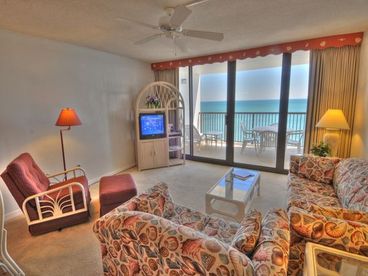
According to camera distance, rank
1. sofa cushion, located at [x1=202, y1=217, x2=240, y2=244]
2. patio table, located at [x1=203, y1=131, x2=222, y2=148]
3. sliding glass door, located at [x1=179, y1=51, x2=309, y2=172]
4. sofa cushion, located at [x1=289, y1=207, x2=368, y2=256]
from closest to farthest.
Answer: sofa cushion, located at [x1=289, y1=207, x2=368, y2=256] → sofa cushion, located at [x1=202, y1=217, x2=240, y2=244] → sliding glass door, located at [x1=179, y1=51, x2=309, y2=172] → patio table, located at [x1=203, y1=131, x2=222, y2=148]

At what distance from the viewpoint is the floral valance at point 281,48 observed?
10.0 feet

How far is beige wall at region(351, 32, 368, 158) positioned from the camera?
9.11ft

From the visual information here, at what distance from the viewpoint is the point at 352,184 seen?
2014mm

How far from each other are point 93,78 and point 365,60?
4.27 metres

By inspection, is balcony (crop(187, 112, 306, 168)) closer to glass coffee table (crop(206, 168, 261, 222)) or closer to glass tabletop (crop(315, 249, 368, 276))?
glass coffee table (crop(206, 168, 261, 222))

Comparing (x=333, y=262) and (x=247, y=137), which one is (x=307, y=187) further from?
(x=247, y=137)

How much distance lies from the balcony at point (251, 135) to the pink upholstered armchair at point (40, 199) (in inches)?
127

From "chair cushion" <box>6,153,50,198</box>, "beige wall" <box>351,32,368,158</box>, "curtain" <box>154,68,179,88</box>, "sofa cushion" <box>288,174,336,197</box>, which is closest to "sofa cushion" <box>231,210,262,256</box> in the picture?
"sofa cushion" <box>288,174,336,197</box>

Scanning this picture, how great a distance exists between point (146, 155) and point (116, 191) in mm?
2064

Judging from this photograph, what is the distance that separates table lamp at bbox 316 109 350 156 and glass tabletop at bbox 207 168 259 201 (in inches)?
50.0

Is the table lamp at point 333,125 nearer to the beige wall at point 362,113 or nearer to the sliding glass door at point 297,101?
the beige wall at point 362,113

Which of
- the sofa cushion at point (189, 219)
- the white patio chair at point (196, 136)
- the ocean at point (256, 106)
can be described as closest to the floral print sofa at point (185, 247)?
the sofa cushion at point (189, 219)

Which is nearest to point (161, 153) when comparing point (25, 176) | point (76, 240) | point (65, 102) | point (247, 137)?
point (247, 137)

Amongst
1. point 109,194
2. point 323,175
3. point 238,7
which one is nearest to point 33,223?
point 109,194
